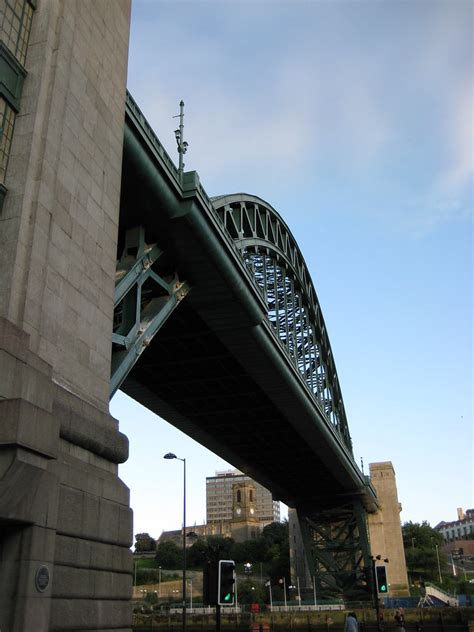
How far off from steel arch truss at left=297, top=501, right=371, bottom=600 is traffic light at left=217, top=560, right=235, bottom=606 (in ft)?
208

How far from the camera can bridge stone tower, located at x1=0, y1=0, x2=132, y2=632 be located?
10.2 meters

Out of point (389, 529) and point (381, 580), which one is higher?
point (389, 529)

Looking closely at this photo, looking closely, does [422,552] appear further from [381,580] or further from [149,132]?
[149,132]

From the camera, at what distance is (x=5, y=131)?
41.9 ft

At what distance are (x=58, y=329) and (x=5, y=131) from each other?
3891 mm

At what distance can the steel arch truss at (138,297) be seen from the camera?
18.9 metres

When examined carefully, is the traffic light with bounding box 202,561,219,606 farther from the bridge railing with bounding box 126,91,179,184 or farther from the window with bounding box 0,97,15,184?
the bridge railing with bounding box 126,91,179,184

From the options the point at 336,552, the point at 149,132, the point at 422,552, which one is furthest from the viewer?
the point at 422,552

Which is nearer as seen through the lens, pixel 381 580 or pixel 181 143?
pixel 381 580

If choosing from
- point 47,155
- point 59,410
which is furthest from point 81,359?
point 47,155

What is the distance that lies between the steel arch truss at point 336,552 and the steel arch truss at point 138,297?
5235cm

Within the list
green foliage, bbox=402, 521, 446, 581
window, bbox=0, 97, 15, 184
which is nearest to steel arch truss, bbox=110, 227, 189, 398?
window, bbox=0, 97, 15, 184

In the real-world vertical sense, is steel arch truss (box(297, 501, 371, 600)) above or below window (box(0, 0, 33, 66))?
Result: below

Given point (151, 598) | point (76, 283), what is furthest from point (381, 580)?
point (151, 598)
